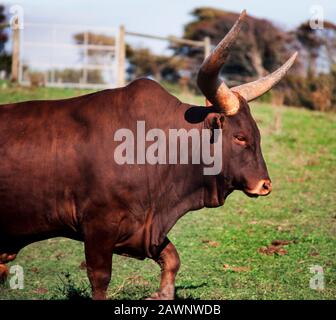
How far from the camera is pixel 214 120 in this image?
200 inches

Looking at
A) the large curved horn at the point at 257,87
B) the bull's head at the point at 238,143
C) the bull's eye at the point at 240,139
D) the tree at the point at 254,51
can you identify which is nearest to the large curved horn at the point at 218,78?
the bull's head at the point at 238,143

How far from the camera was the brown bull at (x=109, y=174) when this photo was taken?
4.88 metres

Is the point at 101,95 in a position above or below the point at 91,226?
above

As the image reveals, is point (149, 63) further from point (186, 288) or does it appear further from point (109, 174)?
point (109, 174)

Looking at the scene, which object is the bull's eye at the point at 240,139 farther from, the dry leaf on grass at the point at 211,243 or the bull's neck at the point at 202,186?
the dry leaf on grass at the point at 211,243

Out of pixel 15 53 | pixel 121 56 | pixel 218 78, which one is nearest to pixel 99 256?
pixel 218 78

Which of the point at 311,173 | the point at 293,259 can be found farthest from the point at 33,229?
the point at 311,173

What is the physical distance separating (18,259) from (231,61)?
71.6ft

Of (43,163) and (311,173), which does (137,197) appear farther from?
(311,173)

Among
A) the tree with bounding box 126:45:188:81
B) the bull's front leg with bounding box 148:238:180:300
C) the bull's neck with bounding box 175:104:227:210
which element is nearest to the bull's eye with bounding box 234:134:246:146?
the bull's neck with bounding box 175:104:227:210

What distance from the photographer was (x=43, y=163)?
4977 millimetres

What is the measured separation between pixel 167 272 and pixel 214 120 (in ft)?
3.99

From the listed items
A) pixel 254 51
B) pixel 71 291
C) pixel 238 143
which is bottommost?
pixel 71 291

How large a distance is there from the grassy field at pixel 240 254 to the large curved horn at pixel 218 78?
176 centimetres
